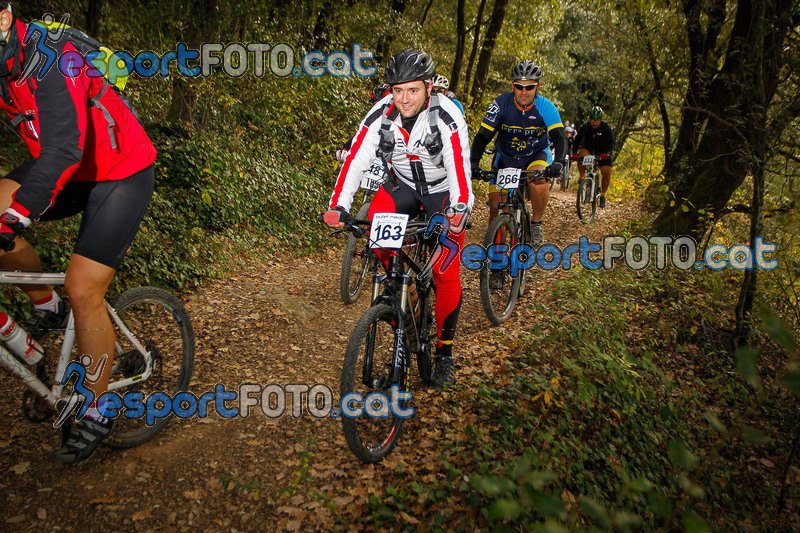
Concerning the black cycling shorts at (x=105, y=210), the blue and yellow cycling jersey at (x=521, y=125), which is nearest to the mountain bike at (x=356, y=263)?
the blue and yellow cycling jersey at (x=521, y=125)

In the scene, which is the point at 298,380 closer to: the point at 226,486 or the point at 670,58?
the point at 226,486

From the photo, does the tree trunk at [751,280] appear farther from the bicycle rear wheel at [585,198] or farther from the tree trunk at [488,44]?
the tree trunk at [488,44]

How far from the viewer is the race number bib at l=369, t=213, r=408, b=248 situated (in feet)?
10.0

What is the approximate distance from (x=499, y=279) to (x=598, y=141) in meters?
7.34

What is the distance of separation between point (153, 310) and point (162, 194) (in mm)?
3750

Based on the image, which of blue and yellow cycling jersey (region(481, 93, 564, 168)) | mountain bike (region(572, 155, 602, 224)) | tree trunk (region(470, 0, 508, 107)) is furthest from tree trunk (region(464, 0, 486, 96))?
blue and yellow cycling jersey (region(481, 93, 564, 168))

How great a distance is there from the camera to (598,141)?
11.2 m

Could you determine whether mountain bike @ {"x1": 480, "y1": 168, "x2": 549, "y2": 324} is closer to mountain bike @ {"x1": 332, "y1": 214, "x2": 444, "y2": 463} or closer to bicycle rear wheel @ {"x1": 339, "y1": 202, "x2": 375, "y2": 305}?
bicycle rear wheel @ {"x1": 339, "y1": 202, "x2": 375, "y2": 305}

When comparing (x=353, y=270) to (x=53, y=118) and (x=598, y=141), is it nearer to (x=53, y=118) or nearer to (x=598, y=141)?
(x=53, y=118)

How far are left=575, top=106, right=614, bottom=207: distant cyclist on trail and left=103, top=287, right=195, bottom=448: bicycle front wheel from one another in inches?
406

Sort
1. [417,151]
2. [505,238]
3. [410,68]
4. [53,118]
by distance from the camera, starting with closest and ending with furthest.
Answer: [53,118], [410,68], [417,151], [505,238]

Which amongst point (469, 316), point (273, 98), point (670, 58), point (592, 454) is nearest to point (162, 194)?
point (273, 98)

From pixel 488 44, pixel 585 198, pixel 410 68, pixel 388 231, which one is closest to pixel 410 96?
pixel 410 68

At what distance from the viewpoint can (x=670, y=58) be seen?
12008 mm
